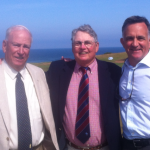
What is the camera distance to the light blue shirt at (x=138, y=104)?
2.77 metres

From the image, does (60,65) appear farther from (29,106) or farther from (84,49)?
(29,106)

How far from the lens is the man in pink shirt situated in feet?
10.3

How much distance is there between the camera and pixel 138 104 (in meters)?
2.82

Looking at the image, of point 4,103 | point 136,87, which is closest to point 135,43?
point 136,87

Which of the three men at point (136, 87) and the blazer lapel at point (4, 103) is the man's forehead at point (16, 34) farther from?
the three men at point (136, 87)

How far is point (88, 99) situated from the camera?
320cm

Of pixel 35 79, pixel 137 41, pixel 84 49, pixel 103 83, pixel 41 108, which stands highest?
pixel 137 41

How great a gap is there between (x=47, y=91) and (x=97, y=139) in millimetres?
1111

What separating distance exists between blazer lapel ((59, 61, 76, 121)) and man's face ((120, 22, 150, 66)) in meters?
1.07

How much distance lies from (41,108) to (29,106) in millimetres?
Result: 192

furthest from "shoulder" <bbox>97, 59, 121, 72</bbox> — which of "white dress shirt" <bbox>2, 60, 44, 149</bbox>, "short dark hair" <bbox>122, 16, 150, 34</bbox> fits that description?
"white dress shirt" <bbox>2, 60, 44, 149</bbox>

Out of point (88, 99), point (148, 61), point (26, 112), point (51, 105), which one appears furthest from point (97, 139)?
point (148, 61)

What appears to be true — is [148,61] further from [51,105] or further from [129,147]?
[51,105]

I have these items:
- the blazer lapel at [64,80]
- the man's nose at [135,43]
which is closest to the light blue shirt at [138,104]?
the man's nose at [135,43]
